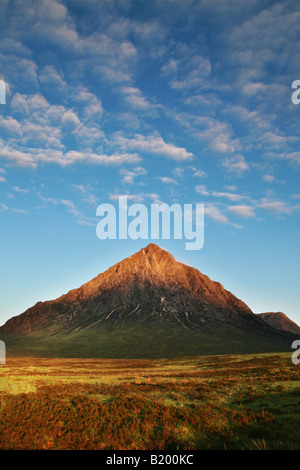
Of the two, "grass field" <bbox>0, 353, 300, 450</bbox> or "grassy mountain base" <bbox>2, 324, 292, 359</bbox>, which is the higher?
"grass field" <bbox>0, 353, 300, 450</bbox>

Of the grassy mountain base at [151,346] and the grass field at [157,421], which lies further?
the grassy mountain base at [151,346]

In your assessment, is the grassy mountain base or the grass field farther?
the grassy mountain base

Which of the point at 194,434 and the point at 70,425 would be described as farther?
the point at 70,425

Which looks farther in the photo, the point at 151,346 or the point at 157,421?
the point at 151,346

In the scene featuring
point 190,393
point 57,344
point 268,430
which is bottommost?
point 57,344

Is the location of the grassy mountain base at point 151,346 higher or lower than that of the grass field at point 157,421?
lower

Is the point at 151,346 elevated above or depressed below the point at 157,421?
below

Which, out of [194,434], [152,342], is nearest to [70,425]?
[194,434]
